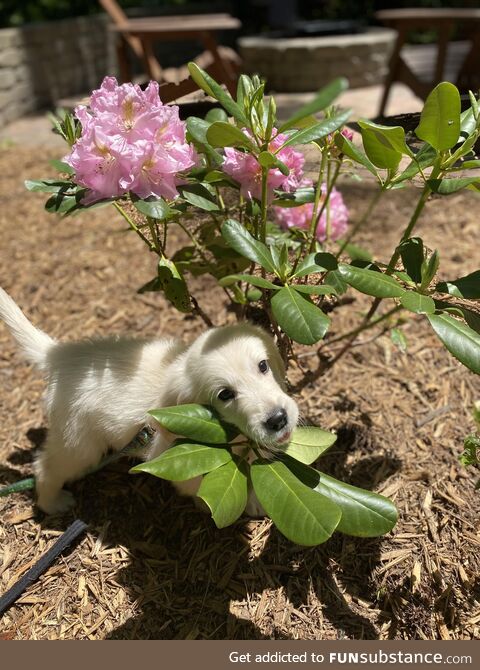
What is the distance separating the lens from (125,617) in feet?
6.67

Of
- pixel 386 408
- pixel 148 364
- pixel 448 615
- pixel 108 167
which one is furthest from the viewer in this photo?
pixel 386 408

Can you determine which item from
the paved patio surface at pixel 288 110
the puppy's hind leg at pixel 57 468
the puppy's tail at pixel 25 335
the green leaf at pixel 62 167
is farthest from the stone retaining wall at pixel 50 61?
the puppy's hind leg at pixel 57 468

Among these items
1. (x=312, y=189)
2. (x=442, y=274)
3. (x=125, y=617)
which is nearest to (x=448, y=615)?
(x=125, y=617)

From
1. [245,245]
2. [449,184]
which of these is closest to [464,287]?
[449,184]

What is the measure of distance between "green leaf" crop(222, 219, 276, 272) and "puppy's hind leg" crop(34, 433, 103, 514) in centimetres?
108

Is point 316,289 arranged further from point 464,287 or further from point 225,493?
point 225,493

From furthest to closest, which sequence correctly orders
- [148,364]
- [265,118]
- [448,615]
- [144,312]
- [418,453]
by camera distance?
[144,312] < [418,453] < [148,364] < [448,615] < [265,118]

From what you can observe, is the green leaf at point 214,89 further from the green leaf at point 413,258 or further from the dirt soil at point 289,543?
the dirt soil at point 289,543

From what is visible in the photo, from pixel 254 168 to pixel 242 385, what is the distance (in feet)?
2.32

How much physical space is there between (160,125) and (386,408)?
5.91ft

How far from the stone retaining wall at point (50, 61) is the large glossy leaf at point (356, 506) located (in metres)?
7.88

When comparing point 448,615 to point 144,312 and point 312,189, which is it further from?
point 144,312

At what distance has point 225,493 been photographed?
1492 millimetres

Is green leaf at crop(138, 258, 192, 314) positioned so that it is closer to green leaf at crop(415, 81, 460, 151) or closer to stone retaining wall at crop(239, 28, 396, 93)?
green leaf at crop(415, 81, 460, 151)
